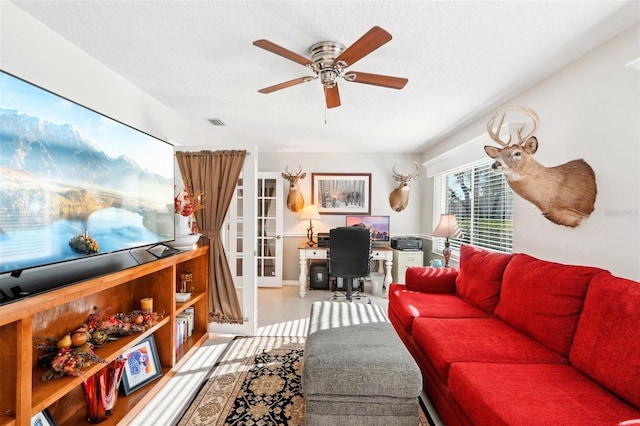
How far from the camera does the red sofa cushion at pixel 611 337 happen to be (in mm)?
1283

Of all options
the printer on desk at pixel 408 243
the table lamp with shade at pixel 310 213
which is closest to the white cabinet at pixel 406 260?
the printer on desk at pixel 408 243

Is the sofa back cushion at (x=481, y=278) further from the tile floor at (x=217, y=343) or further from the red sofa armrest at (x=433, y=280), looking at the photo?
the tile floor at (x=217, y=343)

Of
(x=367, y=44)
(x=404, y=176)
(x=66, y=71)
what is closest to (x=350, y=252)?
(x=404, y=176)

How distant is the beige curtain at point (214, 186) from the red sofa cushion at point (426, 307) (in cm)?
172

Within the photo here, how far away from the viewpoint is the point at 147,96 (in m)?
2.77

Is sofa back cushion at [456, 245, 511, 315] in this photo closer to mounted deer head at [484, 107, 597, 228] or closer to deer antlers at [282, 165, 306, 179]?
mounted deer head at [484, 107, 597, 228]

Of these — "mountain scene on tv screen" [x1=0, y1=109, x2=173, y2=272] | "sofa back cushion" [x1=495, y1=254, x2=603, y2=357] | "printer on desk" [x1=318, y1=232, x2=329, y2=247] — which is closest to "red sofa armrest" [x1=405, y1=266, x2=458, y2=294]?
"sofa back cushion" [x1=495, y1=254, x2=603, y2=357]

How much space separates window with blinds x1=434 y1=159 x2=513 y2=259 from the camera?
3104 millimetres

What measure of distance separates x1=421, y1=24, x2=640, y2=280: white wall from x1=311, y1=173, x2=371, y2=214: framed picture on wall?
2995 millimetres

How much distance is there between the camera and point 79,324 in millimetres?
1846

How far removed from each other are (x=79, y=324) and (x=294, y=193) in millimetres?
3629

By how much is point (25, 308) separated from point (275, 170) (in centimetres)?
445

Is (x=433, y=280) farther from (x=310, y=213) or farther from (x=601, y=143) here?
(x=310, y=213)

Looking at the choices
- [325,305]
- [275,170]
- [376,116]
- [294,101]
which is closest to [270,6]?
[294,101]
